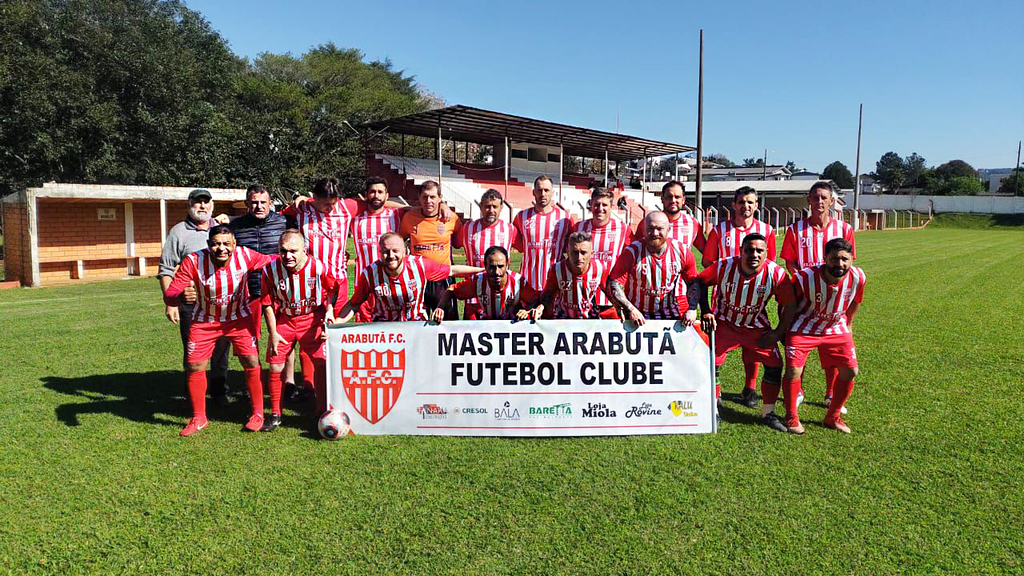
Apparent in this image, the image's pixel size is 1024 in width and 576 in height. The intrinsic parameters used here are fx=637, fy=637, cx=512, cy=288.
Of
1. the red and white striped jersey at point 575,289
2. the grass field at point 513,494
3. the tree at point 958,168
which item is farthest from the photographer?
the tree at point 958,168

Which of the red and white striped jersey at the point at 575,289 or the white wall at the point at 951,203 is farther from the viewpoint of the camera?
the white wall at the point at 951,203

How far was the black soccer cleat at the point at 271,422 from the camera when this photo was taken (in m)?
4.87

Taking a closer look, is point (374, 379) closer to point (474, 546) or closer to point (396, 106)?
point (474, 546)

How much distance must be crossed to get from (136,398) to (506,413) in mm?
3441

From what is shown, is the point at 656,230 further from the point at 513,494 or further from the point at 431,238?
the point at 513,494

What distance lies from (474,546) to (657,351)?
222cm

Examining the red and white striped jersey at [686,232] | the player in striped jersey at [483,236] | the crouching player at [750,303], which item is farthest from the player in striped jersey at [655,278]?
the player in striped jersey at [483,236]

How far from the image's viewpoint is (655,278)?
5066 millimetres

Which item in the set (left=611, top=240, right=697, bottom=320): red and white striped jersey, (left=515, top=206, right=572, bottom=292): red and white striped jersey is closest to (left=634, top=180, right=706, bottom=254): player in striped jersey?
(left=611, top=240, right=697, bottom=320): red and white striped jersey

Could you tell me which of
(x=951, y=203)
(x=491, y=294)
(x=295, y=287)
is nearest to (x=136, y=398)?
(x=295, y=287)

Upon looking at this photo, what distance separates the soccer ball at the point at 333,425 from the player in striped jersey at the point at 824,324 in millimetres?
3324

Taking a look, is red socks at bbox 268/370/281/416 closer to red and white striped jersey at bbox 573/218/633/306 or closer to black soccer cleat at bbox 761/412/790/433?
red and white striped jersey at bbox 573/218/633/306

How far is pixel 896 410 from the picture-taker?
5.25 metres

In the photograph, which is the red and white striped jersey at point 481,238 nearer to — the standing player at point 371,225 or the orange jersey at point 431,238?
the orange jersey at point 431,238
